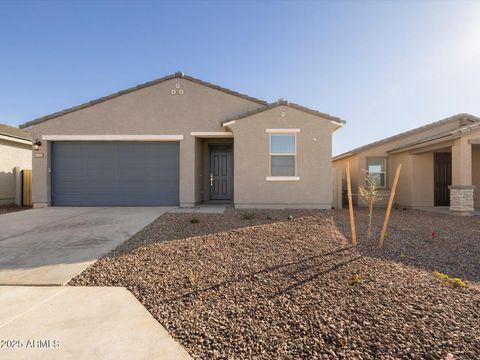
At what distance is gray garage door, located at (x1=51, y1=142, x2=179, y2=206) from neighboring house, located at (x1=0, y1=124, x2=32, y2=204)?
3801mm

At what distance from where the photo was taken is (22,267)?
12.4 feet

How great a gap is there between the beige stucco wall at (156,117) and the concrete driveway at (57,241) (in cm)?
310

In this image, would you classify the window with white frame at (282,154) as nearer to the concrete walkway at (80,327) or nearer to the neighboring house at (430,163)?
the neighboring house at (430,163)

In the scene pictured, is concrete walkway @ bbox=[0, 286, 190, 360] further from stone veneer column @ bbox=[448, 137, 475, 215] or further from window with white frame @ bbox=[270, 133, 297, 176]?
stone veneer column @ bbox=[448, 137, 475, 215]

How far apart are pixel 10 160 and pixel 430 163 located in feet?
70.3

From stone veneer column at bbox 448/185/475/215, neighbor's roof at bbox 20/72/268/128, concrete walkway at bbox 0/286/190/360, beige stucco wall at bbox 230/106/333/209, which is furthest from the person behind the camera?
neighbor's roof at bbox 20/72/268/128

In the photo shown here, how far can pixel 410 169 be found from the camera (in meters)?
11.9

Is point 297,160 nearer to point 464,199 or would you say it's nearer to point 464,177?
→ point 464,177

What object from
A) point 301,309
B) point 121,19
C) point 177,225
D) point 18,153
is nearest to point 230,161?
point 177,225

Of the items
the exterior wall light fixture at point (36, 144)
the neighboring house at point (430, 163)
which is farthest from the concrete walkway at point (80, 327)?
the neighboring house at point (430, 163)

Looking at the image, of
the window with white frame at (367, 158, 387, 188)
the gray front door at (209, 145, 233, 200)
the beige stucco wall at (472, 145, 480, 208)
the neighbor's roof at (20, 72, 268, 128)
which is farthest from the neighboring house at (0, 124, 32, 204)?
the beige stucco wall at (472, 145, 480, 208)

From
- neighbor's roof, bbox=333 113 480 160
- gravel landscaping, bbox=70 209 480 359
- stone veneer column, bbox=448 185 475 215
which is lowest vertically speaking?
gravel landscaping, bbox=70 209 480 359

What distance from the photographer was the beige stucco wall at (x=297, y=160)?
960cm

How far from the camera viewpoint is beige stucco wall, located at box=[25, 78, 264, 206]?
10172 millimetres
